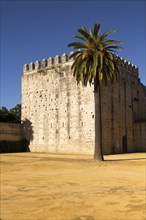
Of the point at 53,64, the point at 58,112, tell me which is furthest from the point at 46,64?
the point at 58,112

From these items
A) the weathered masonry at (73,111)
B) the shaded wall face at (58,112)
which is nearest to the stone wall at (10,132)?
the weathered masonry at (73,111)

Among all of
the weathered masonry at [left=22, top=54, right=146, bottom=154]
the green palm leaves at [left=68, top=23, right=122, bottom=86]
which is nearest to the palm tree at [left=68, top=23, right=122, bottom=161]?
the green palm leaves at [left=68, top=23, right=122, bottom=86]

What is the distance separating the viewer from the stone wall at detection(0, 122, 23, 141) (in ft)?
122

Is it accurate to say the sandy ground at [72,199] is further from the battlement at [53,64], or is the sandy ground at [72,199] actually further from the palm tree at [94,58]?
the battlement at [53,64]

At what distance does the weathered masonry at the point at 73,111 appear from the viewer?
33406 millimetres

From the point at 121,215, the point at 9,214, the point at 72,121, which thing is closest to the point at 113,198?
the point at 121,215

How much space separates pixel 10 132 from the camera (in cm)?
3866

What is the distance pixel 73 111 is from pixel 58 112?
263cm

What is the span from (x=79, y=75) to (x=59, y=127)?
1233 centimetres

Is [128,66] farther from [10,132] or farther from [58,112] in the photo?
[10,132]

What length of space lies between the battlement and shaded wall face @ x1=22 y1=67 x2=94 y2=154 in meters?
0.83

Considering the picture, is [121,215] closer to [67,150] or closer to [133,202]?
[133,202]

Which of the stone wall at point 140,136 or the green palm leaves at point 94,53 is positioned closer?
the green palm leaves at point 94,53

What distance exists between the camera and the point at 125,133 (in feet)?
126
